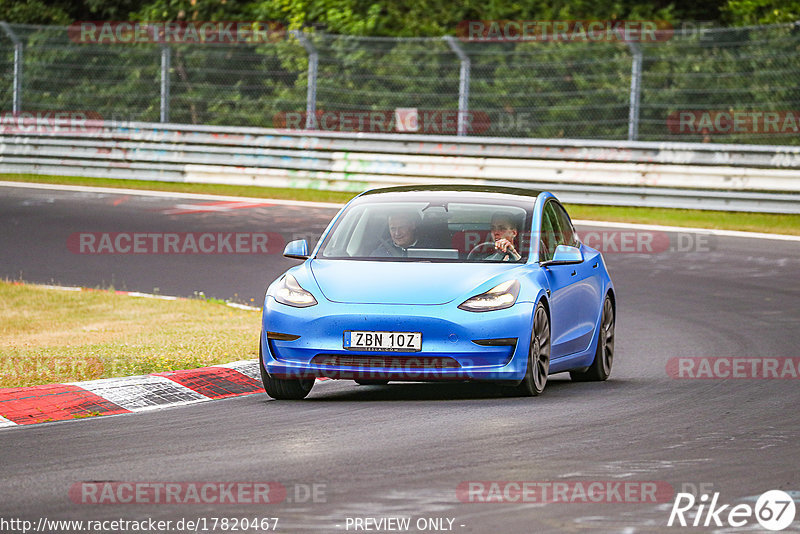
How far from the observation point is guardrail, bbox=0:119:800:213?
22281 millimetres

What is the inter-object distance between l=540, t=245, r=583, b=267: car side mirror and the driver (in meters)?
0.23

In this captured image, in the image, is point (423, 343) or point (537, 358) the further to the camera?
point (537, 358)

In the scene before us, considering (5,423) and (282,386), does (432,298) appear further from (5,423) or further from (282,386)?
(5,423)

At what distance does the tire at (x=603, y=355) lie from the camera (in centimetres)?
1084

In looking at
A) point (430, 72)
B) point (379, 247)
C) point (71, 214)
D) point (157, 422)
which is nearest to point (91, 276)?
point (71, 214)

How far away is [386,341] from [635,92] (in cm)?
1496

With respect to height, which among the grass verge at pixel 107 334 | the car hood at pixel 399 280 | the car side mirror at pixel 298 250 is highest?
the car side mirror at pixel 298 250

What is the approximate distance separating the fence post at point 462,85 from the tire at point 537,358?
14873 mm

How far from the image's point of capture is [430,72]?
25.5 m

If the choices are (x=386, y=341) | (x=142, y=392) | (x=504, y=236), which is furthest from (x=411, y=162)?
(x=386, y=341)

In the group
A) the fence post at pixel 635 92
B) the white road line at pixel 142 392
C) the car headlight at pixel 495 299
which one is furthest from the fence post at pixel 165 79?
the car headlight at pixel 495 299

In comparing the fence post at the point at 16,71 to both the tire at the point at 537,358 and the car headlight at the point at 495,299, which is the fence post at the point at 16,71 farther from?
the car headlight at the point at 495,299

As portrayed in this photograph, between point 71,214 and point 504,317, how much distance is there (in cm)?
1427

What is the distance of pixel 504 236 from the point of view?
32.9 ft
